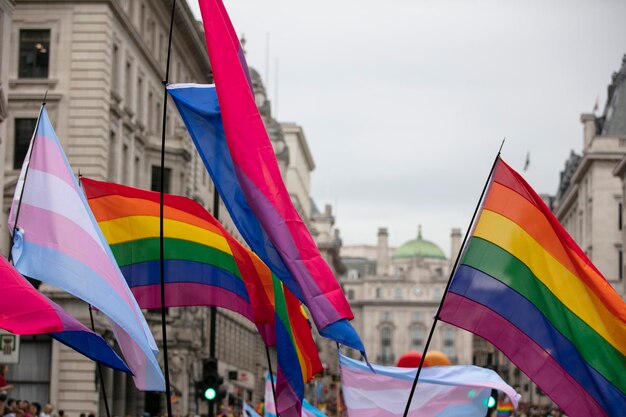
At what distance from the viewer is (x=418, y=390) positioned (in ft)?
60.0

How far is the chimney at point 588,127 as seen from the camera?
96688 millimetres

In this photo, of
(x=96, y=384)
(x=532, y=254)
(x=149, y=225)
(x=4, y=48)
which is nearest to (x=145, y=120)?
(x=96, y=384)

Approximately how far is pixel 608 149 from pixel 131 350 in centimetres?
7943

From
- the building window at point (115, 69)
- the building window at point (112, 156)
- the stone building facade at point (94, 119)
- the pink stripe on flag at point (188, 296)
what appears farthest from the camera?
the building window at point (112, 156)

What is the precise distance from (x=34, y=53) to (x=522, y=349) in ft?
99.4

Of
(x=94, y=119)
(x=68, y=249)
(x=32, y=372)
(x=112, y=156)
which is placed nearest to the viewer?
(x=68, y=249)

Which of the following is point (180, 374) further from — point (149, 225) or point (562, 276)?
point (562, 276)

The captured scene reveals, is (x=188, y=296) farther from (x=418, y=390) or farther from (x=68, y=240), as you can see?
(x=418, y=390)

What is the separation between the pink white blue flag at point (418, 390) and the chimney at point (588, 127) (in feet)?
256

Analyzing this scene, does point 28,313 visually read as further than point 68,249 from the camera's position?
No

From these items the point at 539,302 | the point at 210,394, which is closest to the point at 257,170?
the point at 539,302

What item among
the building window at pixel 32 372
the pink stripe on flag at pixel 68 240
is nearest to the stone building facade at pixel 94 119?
the building window at pixel 32 372

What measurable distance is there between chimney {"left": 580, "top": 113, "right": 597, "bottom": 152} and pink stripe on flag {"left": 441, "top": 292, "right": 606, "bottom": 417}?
82.1 m

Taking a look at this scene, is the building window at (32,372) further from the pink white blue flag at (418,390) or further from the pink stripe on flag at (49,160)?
the pink stripe on flag at (49,160)
